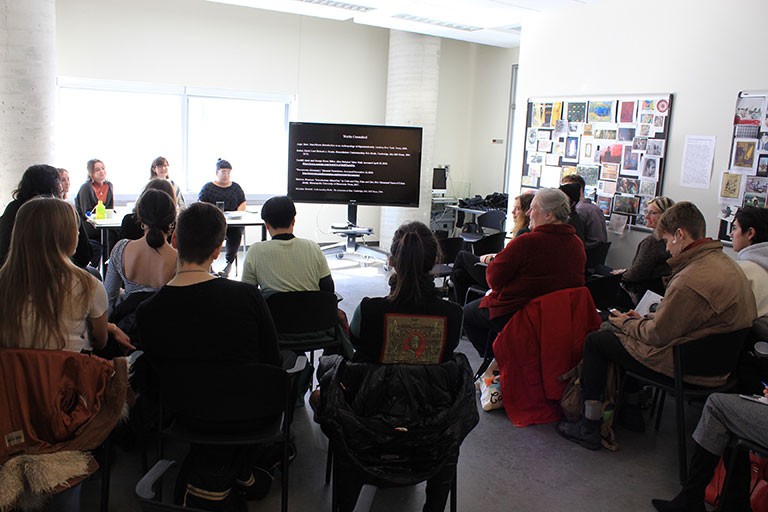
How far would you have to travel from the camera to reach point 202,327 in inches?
87.7

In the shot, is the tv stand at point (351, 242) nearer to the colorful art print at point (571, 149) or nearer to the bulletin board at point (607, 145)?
the bulletin board at point (607, 145)

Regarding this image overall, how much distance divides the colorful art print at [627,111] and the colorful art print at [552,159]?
0.83 m

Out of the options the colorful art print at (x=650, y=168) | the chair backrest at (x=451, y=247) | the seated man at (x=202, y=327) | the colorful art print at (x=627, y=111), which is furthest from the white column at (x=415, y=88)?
the seated man at (x=202, y=327)

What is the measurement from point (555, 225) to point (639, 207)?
2.17m

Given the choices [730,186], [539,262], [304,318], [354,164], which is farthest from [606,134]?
[304,318]

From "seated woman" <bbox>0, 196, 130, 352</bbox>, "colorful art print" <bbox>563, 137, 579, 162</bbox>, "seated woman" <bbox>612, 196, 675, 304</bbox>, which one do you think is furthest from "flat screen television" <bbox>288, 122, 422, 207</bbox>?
"seated woman" <bbox>0, 196, 130, 352</bbox>

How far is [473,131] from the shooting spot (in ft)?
31.3

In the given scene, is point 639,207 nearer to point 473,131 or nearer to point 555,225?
point 555,225

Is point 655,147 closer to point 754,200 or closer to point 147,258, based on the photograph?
point 754,200

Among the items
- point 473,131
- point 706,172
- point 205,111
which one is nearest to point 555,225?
point 706,172

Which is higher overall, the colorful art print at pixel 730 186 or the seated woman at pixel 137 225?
the colorful art print at pixel 730 186

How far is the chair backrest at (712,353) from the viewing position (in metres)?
2.87

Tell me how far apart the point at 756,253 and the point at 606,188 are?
2.30m

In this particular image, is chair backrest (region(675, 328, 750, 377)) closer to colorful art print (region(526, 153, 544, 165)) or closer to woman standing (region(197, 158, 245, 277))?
colorful art print (region(526, 153, 544, 165))
